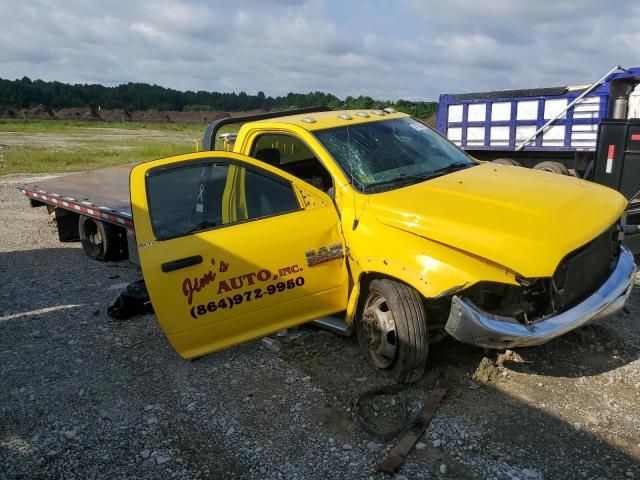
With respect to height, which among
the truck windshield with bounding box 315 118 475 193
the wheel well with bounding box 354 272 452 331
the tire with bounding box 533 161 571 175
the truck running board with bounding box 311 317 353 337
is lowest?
the truck running board with bounding box 311 317 353 337

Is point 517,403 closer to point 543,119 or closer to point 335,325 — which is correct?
point 335,325

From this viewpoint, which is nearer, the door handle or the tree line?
the door handle

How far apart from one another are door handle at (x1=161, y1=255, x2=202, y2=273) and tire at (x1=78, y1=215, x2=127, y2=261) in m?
3.60

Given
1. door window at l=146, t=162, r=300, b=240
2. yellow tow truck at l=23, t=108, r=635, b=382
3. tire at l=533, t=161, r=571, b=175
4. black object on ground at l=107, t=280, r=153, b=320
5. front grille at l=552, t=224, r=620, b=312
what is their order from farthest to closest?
tire at l=533, t=161, r=571, b=175, black object on ground at l=107, t=280, r=153, b=320, door window at l=146, t=162, r=300, b=240, front grille at l=552, t=224, r=620, b=312, yellow tow truck at l=23, t=108, r=635, b=382

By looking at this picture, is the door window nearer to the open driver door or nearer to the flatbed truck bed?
the open driver door

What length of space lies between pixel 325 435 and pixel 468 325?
1108 millimetres

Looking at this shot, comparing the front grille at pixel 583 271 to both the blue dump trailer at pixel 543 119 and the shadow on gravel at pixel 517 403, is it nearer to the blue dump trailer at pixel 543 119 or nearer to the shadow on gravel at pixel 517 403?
the shadow on gravel at pixel 517 403

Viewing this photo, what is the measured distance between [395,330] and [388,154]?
1533mm

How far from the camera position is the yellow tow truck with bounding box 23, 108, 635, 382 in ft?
11.0

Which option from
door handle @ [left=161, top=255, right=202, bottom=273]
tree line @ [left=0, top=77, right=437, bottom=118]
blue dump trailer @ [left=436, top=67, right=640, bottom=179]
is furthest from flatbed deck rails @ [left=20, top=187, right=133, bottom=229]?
tree line @ [left=0, top=77, right=437, bottom=118]

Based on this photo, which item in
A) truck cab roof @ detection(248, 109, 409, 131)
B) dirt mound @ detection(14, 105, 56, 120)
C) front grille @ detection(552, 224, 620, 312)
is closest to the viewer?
front grille @ detection(552, 224, 620, 312)

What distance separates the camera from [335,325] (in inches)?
168

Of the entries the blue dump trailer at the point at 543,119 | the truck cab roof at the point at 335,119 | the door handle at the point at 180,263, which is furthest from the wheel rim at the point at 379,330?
the blue dump trailer at the point at 543,119

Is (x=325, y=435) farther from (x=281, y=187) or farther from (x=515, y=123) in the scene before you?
(x=515, y=123)
